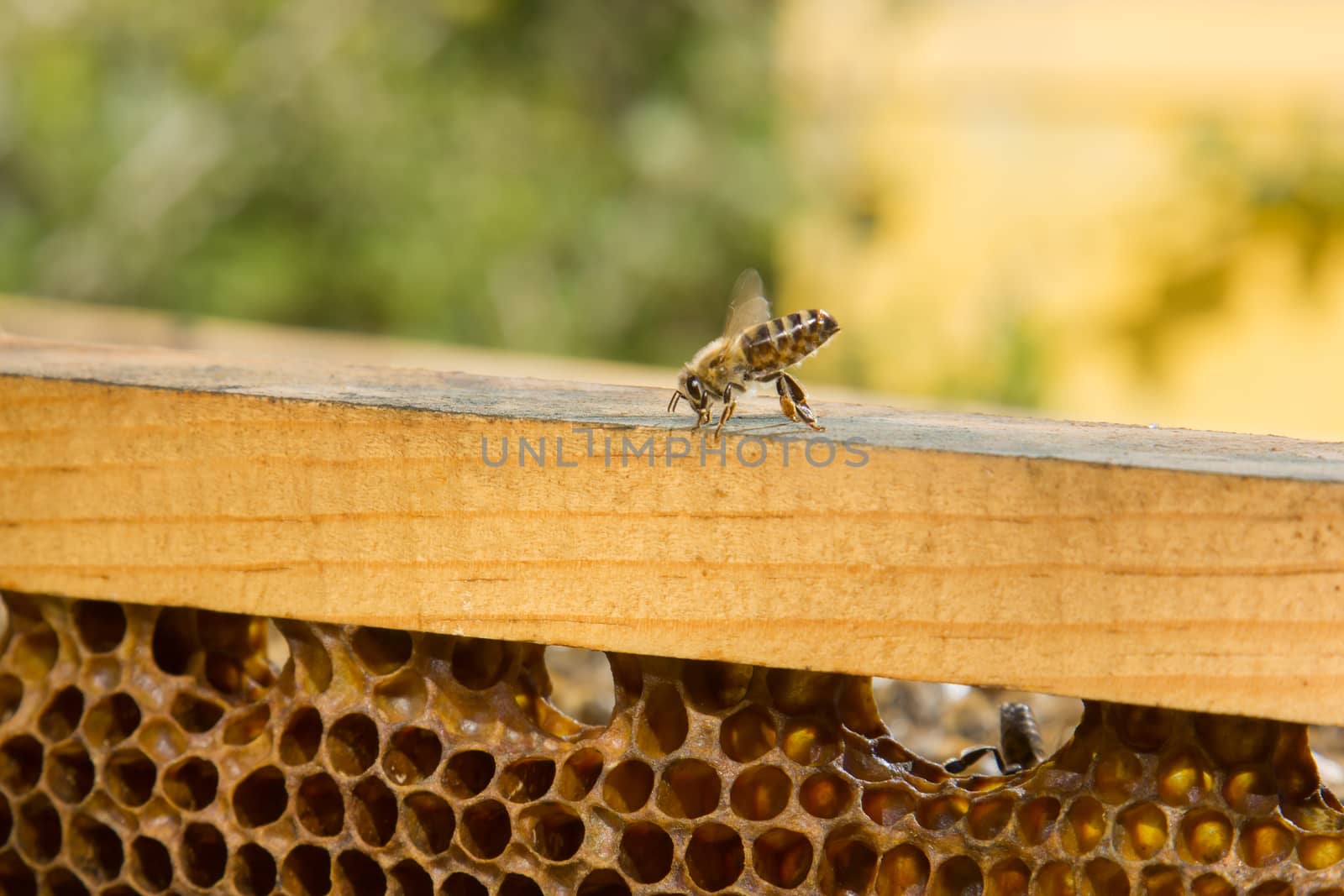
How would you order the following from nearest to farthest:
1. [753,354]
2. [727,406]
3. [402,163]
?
[727,406], [753,354], [402,163]

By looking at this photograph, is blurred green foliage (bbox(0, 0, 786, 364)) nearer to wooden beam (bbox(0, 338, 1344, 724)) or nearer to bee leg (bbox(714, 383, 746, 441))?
bee leg (bbox(714, 383, 746, 441))

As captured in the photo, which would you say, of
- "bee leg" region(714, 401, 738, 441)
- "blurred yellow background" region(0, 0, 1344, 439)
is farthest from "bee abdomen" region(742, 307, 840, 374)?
"blurred yellow background" region(0, 0, 1344, 439)

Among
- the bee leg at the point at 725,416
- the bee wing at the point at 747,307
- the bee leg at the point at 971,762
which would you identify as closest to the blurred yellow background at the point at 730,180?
the bee wing at the point at 747,307

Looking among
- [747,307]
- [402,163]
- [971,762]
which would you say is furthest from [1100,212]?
[971,762]

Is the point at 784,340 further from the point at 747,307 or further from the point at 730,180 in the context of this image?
the point at 730,180

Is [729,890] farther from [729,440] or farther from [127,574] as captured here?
[127,574]
